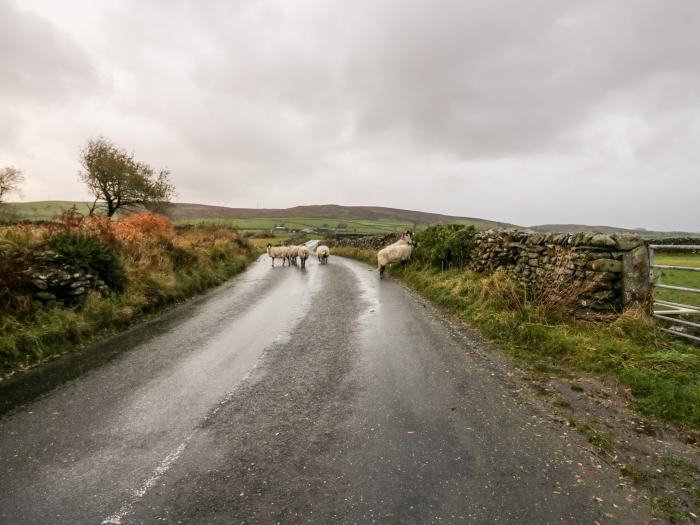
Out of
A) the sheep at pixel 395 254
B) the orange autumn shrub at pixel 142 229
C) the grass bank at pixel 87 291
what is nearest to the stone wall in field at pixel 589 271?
the sheep at pixel 395 254

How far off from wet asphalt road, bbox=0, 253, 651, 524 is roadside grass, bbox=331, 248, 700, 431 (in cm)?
112

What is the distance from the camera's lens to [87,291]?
369 inches

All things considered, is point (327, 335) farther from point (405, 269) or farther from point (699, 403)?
point (405, 269)

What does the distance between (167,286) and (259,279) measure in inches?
261

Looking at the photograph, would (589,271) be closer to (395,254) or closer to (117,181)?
(395,254)

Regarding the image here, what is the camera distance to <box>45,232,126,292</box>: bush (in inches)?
370

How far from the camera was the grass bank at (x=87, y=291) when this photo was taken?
284 inches

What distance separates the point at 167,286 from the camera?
1238 cm

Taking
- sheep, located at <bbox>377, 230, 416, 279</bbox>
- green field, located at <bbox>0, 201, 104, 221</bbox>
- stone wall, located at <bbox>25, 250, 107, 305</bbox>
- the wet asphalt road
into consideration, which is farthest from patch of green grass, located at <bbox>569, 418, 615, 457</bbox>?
sheep, located at <bbox>377, 230, 416, 279</bbox>

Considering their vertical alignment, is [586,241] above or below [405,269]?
above

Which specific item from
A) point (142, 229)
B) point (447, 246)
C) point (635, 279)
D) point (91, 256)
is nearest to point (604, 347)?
point (635, 279)

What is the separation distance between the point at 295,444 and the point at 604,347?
561 cm

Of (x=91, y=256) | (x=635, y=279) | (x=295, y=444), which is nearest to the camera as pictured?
(x=295, y=444)

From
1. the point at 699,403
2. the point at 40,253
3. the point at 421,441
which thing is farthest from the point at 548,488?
the point at 40,253
